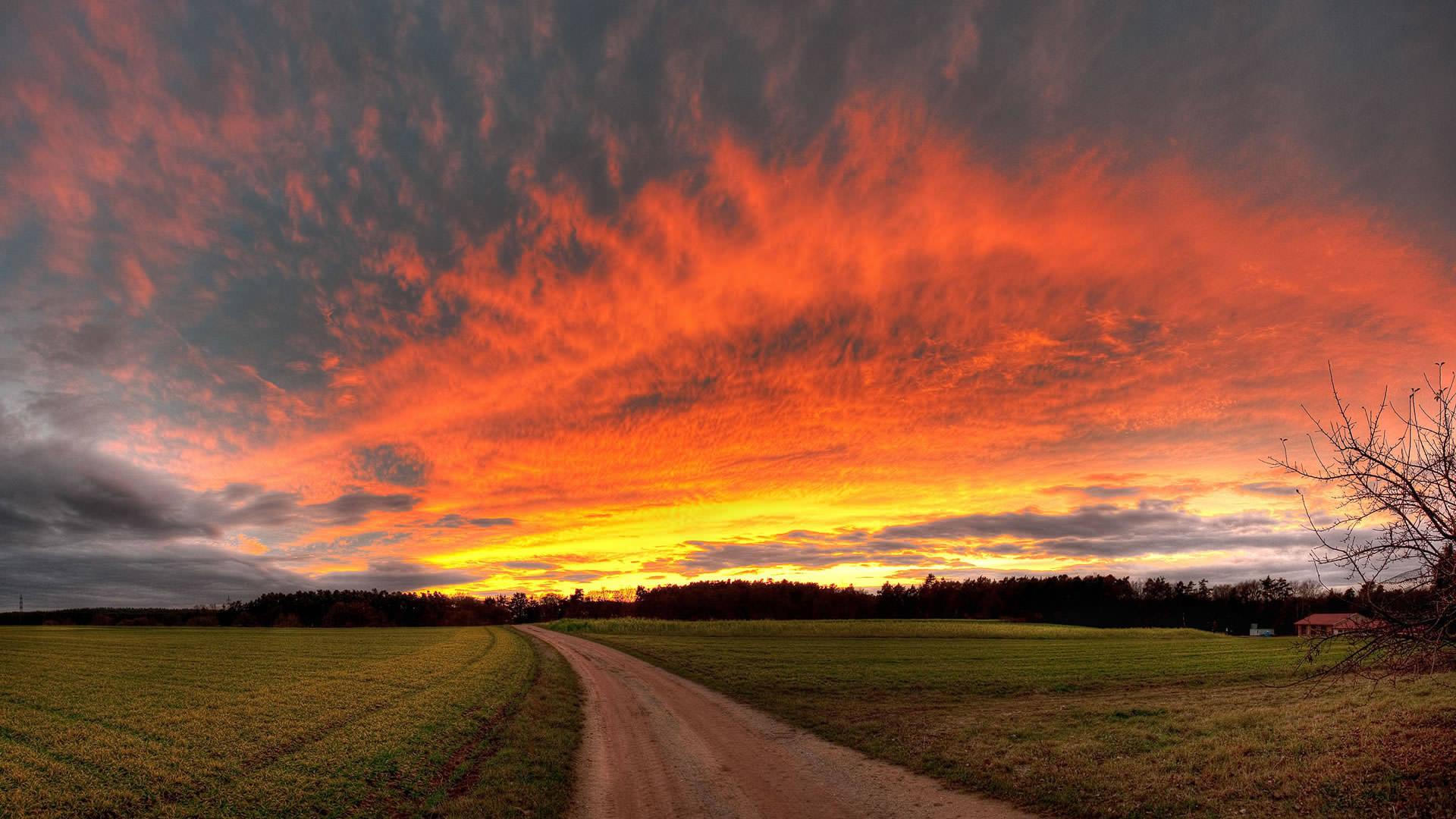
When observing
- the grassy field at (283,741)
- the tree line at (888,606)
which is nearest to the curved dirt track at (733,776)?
the grassy field at (283,741)

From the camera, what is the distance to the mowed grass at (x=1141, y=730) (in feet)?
37.8

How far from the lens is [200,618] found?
5650 inches

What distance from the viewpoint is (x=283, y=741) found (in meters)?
17.8

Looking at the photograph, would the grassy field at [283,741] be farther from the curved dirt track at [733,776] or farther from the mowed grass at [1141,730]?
the mowed grass at [1141,730]

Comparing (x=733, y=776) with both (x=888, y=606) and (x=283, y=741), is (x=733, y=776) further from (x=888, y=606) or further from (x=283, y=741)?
(x=888, y=606)

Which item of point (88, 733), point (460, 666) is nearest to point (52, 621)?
point (460, 666)

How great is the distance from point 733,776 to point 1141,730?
11.7 m

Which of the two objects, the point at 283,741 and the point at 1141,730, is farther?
the point at 283,741

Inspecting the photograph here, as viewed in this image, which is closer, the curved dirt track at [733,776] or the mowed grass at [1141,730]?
the mowed grass at [1141,730]

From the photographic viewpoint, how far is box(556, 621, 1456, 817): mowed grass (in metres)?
11.5

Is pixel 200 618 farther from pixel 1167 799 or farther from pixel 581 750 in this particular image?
pixel 1167 799

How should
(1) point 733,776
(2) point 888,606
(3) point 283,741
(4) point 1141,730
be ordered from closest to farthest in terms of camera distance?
(1) point 733,776 < (4) point 1141,730 < (3) point 283,741 < (2) point 888,606

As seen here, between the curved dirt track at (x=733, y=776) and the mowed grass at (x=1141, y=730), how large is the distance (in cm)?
113

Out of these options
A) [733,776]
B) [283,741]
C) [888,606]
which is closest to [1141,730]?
[733,776]
